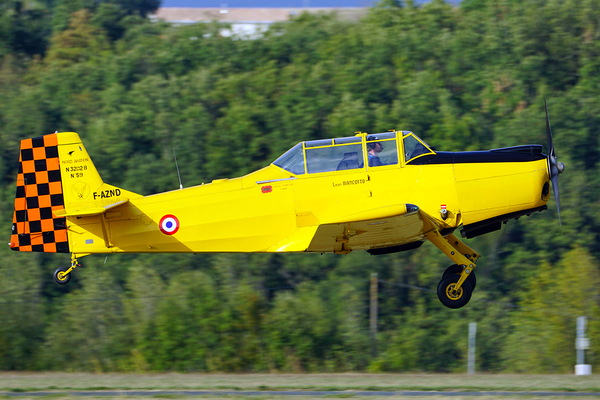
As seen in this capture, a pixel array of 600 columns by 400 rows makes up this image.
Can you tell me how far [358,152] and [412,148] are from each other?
81 centimetres

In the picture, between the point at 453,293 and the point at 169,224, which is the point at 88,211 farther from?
the point at 453,293

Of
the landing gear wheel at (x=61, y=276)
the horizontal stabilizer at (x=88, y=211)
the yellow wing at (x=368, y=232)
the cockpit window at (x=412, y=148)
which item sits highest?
the cockpit window at (x=412, y=148)

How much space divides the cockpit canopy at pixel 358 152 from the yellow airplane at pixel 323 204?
0.05 feet

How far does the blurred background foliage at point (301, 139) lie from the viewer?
21.0m

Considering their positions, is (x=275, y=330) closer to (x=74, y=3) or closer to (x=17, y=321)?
(x=17, y=321)

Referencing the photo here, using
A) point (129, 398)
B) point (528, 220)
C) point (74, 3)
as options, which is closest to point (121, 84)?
point (74, 3)

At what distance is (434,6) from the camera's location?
35719 millimetres

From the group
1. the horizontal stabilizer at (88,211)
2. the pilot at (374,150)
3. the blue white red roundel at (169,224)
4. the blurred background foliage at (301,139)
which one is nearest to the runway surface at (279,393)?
the blue white red roundel at (169,224)

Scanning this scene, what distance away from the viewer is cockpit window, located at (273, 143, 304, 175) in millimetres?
10086

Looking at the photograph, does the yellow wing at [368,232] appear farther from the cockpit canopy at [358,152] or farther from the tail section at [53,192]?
the tail section at [53,192]

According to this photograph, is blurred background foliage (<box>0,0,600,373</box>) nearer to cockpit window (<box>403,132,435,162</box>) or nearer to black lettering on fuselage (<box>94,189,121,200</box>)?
black lettering on fuselage (<box>94,189,121,200</box>)

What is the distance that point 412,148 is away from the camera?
1001 cm

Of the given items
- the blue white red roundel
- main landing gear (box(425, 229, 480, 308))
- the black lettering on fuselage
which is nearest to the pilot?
main landing gear (box(425, 229, 480, 308))

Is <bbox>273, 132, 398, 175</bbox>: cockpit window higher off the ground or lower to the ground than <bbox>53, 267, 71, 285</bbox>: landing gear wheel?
higher
